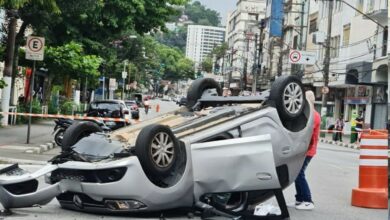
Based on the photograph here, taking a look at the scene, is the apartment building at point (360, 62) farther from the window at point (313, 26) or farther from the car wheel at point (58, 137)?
the car wheel at point (58, 137)

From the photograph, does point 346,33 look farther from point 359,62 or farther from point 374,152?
point 374,152

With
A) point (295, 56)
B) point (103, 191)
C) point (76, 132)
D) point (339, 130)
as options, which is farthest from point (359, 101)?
point (103, 191)

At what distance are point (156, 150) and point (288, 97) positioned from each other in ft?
7.00

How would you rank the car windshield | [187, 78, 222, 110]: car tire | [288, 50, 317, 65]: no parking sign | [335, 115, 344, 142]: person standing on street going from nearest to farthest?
1. [187, 78, 222, 110]: car tire
2. the car windshield
3. [335, 115, 344, 142]: person standing on street
4. [288, 50, 317, 65]: no parking sign

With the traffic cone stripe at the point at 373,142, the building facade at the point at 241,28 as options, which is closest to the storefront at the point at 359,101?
the traffic cone stripe at the point at 373,142

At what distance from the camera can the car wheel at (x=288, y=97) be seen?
8688mm

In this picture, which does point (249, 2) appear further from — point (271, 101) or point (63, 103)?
point (271, 101)

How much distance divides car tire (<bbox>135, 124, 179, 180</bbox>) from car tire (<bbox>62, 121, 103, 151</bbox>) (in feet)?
4.08

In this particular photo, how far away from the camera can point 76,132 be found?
8641 millimetres

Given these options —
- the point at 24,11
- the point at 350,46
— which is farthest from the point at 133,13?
the point at 350,46

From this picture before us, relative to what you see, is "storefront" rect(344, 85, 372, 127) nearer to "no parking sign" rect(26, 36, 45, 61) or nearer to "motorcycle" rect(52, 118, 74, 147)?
"motorcycle" rect(52, 118, 74, 147)

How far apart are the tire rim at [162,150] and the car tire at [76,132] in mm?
1285

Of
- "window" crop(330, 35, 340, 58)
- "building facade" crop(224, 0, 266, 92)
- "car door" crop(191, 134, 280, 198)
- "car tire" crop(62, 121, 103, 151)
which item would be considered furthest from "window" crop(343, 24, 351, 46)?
"building facade" crop(224, 0, 266, 92)

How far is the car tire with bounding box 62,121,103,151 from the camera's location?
28.0 feet
